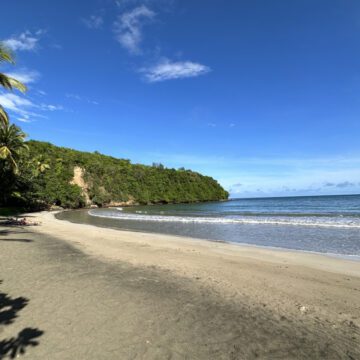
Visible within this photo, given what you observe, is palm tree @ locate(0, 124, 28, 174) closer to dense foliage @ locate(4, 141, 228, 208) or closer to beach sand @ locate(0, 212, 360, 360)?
dense foliage @ locate(4, 141, 228, 208)

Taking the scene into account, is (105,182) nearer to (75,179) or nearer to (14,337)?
(75,179)

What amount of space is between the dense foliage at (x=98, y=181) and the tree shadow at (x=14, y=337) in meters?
31.6

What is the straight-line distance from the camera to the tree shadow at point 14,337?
4020 millimetres

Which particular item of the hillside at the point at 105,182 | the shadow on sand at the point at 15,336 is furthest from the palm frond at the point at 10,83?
the hillside at the point at 105,182

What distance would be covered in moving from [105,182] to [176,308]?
77380 mm

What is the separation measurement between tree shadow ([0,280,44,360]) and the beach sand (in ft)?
0.05

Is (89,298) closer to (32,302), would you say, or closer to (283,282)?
(32,302)

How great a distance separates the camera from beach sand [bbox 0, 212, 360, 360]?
416 cm

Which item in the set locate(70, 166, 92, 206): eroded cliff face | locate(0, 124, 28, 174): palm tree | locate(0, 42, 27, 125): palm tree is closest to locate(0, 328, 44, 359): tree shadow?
locate(0, 42, 27, 125): palm tree

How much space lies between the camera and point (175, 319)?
200 inches

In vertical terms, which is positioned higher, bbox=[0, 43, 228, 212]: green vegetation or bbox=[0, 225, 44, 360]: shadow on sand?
bbox=[0, 43, 228, 212]: green vegetation

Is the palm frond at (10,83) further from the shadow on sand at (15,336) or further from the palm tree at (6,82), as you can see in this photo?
the shadow on sand at (15,336)

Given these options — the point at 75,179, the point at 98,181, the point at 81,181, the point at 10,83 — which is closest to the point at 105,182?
the point at 98,181

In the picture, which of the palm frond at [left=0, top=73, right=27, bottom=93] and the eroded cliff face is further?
the eroded cliff face
